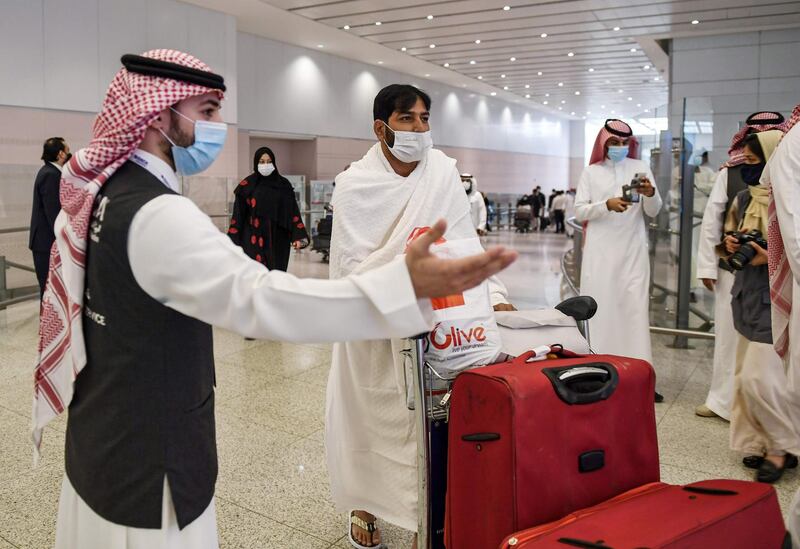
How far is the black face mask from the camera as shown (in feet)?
12.1

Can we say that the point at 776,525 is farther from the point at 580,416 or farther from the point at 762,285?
the point at 762,285

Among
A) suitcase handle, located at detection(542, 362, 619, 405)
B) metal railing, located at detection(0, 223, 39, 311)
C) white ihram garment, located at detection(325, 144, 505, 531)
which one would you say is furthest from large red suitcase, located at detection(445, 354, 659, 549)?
metal railing, located at detection(0, 223, 39, 311)

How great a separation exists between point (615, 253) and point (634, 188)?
56 cm

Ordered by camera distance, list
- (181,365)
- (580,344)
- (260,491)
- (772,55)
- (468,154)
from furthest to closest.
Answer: (468,154)
(772,55)
(260,491)
(580,344)
(181,365)

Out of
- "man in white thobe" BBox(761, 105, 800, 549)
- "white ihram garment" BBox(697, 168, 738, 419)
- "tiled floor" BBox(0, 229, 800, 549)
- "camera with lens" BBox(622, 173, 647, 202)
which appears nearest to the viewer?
"man in white thobe" BBox(761, 105, 800, 549)

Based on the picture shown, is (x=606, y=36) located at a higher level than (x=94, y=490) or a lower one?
higher

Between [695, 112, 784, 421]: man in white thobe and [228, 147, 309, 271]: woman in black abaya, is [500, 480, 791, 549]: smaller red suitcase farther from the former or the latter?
[228, 147, 309, 271]: woman in black abaya

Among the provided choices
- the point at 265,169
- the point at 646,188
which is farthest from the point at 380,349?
the point at 265,169

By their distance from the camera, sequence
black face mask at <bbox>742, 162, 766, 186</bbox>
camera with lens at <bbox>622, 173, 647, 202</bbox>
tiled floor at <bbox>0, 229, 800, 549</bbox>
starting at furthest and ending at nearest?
camera with lens at <bbox>622, 173, 647, 202</bbox> → black face mask at <bbox>742, 162, 766, 186</bbox> → tiled floor at <bbox>0, 229, 800, 549</bbox>

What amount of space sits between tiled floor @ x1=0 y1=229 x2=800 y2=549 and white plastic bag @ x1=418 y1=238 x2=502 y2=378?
103cm

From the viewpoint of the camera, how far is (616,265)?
4.72 metres

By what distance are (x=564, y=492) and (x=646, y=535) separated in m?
0.26

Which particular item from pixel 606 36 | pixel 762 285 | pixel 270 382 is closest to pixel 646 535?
pixel 762 285

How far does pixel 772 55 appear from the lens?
13.7 m
